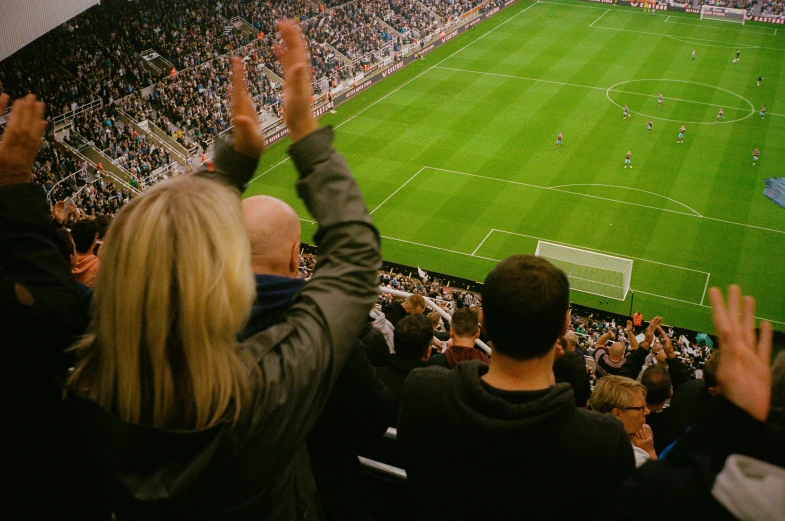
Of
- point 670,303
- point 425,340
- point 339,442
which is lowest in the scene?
point 670,303

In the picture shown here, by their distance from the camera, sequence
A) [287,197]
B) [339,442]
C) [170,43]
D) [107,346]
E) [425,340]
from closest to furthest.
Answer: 1. [107,346]
2. [339,442]
3. [425,340]
4. [287,197]
5. [170,43]

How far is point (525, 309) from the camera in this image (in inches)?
109

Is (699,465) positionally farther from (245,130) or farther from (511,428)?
(245,130)

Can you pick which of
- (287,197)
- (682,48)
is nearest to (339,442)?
(287,197)

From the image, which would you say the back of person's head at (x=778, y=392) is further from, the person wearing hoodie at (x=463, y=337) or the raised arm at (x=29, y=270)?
the person wearing hoodie at (x=463, y=337)

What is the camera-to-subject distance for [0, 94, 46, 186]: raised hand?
2.82 metres

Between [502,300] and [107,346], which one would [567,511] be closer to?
[502,300]

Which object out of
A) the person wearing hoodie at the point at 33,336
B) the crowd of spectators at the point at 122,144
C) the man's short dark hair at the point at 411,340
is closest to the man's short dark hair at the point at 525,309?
the person wearing hoodie at the point at 33,336

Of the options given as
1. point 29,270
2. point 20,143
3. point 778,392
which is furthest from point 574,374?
point 20,143

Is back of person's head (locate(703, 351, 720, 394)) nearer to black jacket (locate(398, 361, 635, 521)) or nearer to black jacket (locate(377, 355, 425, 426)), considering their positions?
black jacket (locate(377, 355, 425, 426))

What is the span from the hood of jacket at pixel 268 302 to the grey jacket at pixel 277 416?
26cm

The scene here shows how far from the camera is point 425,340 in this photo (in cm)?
532

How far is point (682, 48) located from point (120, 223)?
2139 inches

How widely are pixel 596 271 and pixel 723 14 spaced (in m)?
42.7
